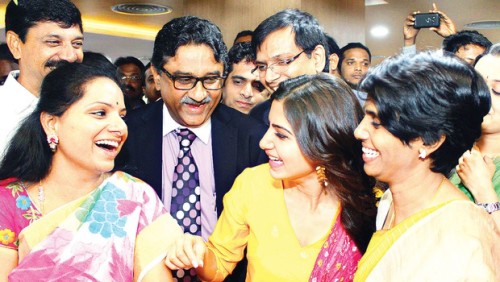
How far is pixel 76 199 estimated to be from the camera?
1.88m

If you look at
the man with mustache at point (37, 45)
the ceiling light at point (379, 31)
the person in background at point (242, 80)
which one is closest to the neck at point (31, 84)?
the man with mustache at point (37, 45)

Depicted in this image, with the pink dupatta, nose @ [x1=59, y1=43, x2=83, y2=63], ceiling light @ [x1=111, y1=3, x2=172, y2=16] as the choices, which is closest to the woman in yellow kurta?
the pink dupatta

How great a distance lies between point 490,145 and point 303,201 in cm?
70

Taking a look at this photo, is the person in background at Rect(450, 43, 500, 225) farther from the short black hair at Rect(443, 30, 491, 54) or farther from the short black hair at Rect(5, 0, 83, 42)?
the short black hair at Rect(5, 0, 83, 42)

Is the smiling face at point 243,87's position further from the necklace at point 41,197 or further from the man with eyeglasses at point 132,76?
the necklace at point 41,197

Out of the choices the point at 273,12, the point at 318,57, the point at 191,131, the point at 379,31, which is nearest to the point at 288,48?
the point at 318,57

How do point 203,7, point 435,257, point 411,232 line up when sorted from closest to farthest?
point 435,257 → point 411,232 → point 203,7

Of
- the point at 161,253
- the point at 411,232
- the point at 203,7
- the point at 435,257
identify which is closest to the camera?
the point at 435,257

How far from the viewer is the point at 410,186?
1.60 metres

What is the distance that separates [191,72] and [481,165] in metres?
1.12

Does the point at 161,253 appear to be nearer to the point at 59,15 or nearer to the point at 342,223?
the point at 342,223

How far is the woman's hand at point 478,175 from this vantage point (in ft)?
6.10

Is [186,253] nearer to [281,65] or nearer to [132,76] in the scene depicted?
[281,65]

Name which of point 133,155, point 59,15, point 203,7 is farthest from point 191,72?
point 203,7
